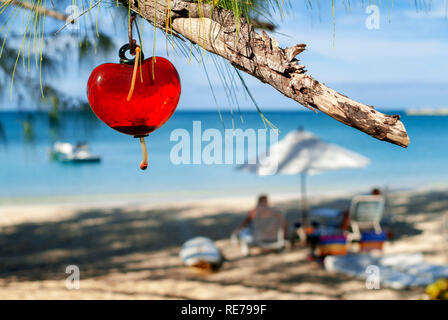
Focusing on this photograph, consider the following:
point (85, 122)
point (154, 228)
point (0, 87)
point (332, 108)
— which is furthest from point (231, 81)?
point (154, 228)

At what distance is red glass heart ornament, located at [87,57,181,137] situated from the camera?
1.26m

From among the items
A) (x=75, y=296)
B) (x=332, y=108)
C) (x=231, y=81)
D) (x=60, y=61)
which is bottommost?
(x=75, y=296)

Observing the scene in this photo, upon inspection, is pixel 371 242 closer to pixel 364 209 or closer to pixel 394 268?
pixel 364 209

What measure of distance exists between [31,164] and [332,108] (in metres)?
27.5

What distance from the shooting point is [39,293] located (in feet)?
17.0

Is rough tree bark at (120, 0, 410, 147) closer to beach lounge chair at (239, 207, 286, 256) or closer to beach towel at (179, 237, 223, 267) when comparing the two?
beach towel at (179, 237, 223, 267)

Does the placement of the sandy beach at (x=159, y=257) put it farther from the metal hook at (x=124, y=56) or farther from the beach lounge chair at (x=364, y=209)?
the metal hook at (x=124, y=56)

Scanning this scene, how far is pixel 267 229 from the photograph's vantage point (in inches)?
267

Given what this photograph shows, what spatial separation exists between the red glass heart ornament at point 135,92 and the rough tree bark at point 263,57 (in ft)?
0.43

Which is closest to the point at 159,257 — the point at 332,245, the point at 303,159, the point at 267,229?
the point at 267,229

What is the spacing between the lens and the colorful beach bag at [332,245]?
643cm

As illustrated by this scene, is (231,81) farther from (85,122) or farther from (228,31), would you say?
(85,122)

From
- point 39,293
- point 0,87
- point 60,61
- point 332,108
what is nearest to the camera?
point 332,108

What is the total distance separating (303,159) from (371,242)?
63.2 inches
